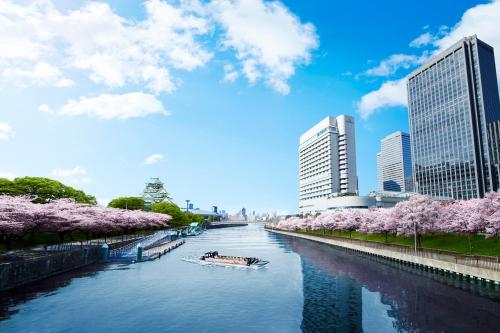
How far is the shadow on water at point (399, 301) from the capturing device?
1235 inches

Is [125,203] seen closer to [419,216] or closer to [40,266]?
[40,266]

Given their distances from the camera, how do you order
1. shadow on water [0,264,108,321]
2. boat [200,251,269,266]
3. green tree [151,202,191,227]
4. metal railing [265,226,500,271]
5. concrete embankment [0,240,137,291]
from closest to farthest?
shadow on water [0,264,108,321]
concrete embankment [0,240,137,291]
metal railing [265,226,500,271]
boat [200,251,269,266]
green tree [151,202,191,227]

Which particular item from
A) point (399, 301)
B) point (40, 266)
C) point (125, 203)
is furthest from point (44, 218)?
point (125, 203)

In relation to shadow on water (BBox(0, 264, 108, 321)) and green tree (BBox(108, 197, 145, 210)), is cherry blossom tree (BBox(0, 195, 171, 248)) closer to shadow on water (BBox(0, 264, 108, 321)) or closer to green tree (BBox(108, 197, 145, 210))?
shadow on water (BBox(0, 264, 108, 321))

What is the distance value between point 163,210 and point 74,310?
445 ft

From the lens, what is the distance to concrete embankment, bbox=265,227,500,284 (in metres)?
44.0

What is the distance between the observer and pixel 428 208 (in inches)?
2702

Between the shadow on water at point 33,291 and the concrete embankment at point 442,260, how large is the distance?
178ft

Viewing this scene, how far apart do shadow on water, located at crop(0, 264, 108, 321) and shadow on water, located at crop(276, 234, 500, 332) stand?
30001 millimetres

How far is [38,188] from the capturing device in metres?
102

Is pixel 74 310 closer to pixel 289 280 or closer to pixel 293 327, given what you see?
pixel 293 327

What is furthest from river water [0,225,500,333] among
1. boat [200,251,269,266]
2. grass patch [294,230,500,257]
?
grass patch [294,230,500,257]

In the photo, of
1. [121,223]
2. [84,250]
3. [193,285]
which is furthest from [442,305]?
[121,223]

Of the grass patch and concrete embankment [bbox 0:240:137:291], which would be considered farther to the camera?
the grass patch
